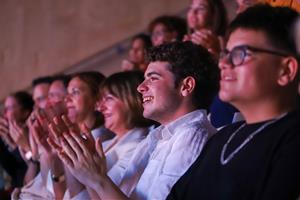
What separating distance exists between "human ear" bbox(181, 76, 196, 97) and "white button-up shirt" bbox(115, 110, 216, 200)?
68 mm

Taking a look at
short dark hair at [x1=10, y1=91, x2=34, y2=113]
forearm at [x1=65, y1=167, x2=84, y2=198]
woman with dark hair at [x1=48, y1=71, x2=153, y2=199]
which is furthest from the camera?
short dark hair at [x1=10, y1=91, x2=34, y2=113]

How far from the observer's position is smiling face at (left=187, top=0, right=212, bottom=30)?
9.65ft

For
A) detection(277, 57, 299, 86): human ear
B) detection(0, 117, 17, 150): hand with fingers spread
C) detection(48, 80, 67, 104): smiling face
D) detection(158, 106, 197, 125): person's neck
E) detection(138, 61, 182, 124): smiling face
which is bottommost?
detection(0, 117, 17, 150): hand with fingers spread

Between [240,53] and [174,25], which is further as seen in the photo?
[174,25]

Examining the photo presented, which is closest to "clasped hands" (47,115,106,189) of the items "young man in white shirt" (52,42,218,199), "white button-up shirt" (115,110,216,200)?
"young man in white shirt" (52,42,218,199)

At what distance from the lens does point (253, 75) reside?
4.65 ft

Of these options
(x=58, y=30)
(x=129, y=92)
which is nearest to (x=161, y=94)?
(x=129, y=92)

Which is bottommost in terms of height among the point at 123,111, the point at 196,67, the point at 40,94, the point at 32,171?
the point at 32,171

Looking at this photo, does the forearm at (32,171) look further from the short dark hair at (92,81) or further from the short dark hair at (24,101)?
the short dark hair at (24,101)

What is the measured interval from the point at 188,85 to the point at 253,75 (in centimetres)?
54

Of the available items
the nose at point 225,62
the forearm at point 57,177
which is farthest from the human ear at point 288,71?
the forearm at point 57,177

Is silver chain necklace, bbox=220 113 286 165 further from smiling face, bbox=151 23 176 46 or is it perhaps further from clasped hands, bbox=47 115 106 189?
smiling face, bbox=151 23 176 46

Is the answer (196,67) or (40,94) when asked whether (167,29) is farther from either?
(196,67)

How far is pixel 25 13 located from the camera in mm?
4789
